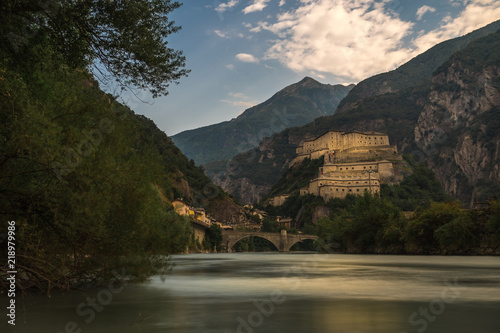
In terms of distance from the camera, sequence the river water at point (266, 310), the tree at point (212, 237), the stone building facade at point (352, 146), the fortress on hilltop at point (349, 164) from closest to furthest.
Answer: the river water at point (266, 310), the tree at point (212, 237), the fortress on hilltop at point (349, 164), the stone building facade at point (352, 146)

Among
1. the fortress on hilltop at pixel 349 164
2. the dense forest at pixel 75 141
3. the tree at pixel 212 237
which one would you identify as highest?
the fortress on hilltop at pixel 349 164

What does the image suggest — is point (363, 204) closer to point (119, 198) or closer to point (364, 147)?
point (119, 198)

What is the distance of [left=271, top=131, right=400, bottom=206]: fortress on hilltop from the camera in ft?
431

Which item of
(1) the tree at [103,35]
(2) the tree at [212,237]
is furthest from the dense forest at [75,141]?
(2) the tree at [212,237]

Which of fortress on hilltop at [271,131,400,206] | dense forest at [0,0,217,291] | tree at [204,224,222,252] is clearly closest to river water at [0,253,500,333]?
dense forest at [0,0,217,291]

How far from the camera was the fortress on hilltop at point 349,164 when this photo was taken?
131 metres

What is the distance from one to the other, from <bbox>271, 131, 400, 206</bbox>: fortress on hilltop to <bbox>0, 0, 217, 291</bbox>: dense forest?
388 ft

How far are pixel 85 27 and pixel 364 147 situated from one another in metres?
147

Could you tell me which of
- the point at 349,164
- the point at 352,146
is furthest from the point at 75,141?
the point at 352,146

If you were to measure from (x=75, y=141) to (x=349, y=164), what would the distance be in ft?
440

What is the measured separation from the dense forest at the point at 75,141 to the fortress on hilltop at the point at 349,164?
388 feet

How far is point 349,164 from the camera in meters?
140

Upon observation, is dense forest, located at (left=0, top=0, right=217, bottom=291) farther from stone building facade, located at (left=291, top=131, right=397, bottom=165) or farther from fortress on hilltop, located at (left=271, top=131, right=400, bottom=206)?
stone building facade, located at (left=291, top=131, right=397, bottom=165)

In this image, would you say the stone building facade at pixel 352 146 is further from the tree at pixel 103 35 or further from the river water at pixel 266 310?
the tree at pixel 103 35
